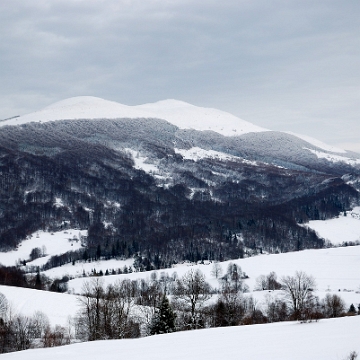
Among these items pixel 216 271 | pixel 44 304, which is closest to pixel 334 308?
pixel 44 304

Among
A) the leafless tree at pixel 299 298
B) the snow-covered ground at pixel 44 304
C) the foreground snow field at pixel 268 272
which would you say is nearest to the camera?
the leafless tree at pixel 299 298

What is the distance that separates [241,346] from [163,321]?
85.3 ft

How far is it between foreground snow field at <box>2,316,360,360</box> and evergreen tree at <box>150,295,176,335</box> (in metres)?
17.4

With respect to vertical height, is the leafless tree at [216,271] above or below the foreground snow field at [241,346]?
below

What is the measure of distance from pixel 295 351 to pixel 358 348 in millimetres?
2639

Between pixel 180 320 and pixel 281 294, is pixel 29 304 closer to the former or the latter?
pixel 180 320

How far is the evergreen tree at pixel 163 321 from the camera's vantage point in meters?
46.8

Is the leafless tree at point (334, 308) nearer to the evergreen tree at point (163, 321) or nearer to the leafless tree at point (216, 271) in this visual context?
the evergreen tree at point (163, 321)

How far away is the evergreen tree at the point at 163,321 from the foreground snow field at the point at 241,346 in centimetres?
1742

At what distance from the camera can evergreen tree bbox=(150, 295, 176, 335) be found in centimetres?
4678

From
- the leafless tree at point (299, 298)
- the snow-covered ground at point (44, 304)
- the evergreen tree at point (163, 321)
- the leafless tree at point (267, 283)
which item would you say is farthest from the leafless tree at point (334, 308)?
the snow-covered ground at point (44, 304)

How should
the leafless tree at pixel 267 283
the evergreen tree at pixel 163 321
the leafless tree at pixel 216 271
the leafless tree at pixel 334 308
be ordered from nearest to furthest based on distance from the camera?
the evergreen tree at pixel 163 321
the leafless tree at pixel 334 308
the leafless tree at pixel 267 283
the leafless tree at pixel 216 271

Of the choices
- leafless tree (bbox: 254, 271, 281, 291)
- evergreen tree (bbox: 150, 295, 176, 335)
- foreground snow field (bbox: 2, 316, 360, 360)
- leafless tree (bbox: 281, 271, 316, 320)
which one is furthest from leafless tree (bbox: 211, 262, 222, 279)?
foreground snow field (bbox: 2, 316, 360, 360)

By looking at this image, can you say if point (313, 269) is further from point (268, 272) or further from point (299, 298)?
point (299, 298)
